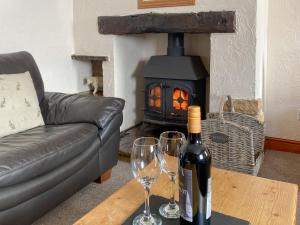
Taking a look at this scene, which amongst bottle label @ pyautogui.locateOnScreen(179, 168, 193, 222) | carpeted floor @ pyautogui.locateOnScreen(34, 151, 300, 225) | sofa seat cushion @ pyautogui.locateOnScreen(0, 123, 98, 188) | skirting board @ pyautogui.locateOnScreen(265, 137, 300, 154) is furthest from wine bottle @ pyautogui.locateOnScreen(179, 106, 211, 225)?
skirting board @ pyautogui.locateOnScreen(265, 137, 300, 154)

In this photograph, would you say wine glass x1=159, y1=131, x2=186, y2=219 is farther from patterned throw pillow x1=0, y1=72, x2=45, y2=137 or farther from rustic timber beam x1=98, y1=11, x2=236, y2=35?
rustic timber beam x1=98, y1=11, x2=236, y2=35

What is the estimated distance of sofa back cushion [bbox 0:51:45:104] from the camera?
2279mm

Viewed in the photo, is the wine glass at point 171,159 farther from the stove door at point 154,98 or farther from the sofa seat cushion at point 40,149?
the stove door at point 154,98

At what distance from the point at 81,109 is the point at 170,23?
3.46 ft

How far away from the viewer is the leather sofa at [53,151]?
1.56 metres

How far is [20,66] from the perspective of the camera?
2.38 meters

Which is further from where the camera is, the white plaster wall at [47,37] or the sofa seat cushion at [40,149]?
the white plaster wall at [47,37]

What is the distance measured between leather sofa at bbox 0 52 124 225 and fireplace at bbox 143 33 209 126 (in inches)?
30.2

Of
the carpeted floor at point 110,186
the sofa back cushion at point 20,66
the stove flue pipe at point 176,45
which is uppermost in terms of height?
the stove flue pipe at point 176,45

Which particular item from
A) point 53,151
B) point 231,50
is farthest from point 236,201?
point 231,50

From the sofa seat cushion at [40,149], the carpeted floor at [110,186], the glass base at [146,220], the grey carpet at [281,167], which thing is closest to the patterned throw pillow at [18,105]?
the sofa seat cushion at [40,149]

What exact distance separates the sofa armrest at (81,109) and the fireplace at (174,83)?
0.76 m

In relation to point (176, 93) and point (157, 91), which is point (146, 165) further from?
point (157, 91)

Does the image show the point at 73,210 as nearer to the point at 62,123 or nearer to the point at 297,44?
the point at 62,123
